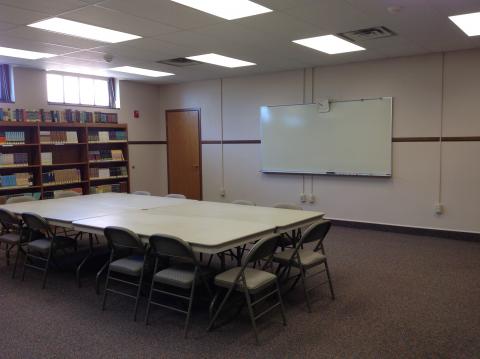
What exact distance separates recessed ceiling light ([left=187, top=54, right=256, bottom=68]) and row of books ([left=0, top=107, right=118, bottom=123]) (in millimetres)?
2541

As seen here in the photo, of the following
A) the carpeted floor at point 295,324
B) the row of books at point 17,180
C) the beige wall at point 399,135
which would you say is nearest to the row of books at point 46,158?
the row of books at point 17,180

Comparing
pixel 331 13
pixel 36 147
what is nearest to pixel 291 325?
A: pixel 331 13

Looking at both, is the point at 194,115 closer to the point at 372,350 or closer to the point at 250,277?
the point at 250,277

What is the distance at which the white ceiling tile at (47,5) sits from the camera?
12.7ft

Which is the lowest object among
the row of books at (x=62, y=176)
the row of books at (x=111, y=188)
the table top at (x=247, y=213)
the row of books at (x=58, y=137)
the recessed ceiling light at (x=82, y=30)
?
the row of books at (x=111, y=188)

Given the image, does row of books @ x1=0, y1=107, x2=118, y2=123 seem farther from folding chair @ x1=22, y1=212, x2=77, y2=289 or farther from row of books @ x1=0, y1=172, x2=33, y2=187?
folding chair @ x1=22, y1=212, x2=77, y2=289

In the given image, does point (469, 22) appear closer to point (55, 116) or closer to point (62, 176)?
point (55, 116)

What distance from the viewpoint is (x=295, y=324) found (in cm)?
344

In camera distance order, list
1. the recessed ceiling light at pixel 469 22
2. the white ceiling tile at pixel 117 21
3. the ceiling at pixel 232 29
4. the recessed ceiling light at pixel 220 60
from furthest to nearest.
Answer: the recessed ceiling light at pixel 220 60
the recessed ceiling light at pixel 469 22
the white ceiling tile at pixel 117 21
the ceiling at pixel 232 29

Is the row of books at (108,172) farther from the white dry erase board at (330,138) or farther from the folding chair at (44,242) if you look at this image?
the folding chair at (44,242)

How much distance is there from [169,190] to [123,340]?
6.53 meters

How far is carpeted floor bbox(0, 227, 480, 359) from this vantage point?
9.89 ft

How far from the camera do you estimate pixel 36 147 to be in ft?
23.3

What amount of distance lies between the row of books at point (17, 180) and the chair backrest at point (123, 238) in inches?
150
